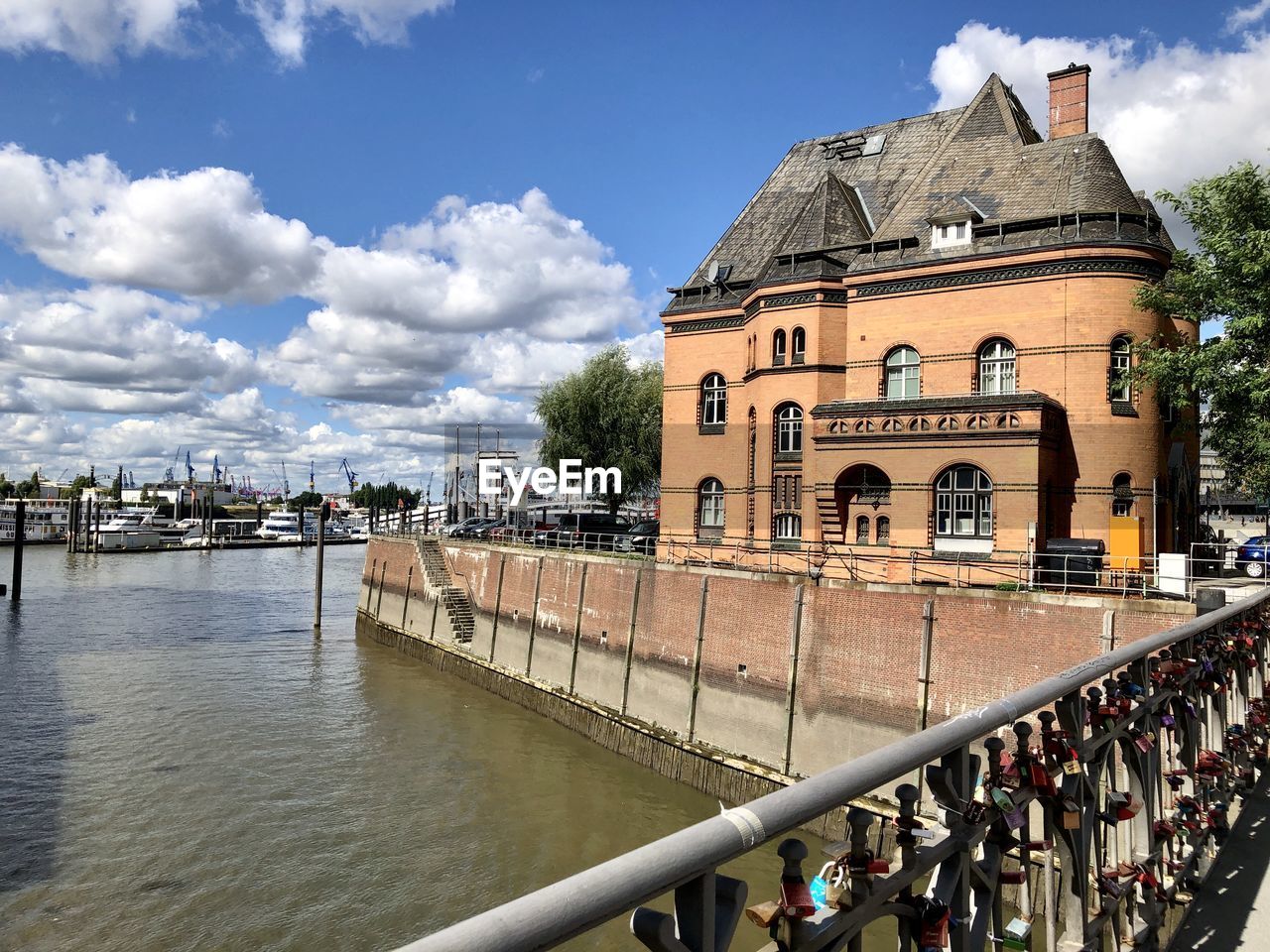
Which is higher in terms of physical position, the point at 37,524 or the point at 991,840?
the point at 991,840

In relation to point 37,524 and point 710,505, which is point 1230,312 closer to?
point 710,505

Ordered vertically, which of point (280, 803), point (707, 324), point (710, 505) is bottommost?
point (280, 803)

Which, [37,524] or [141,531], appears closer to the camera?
[141,531]

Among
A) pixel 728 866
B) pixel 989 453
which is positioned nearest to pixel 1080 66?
pixel 989 453

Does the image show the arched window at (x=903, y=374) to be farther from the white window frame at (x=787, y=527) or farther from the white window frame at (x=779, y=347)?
the white window frame at (x=787, y=527)

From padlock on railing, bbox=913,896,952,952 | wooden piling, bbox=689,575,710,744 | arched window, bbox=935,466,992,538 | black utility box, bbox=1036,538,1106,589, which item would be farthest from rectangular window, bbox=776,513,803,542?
padlock on railing, bbox=913,896,952,952

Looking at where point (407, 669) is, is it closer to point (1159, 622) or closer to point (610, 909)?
point (1159, 622)

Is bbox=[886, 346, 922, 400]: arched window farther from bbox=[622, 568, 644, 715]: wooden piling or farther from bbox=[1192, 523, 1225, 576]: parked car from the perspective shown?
bbox=[622, 568, 644, 715]: wooden piling

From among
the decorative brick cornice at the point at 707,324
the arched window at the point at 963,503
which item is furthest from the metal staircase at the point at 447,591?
the arched window at the point at 963,503

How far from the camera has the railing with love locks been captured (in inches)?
72.6

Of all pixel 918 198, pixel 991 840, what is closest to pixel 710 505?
pixel 918 198

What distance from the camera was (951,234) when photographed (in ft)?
84.0

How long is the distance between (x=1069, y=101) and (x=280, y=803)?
2945 centimetres

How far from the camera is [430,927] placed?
533 inches
